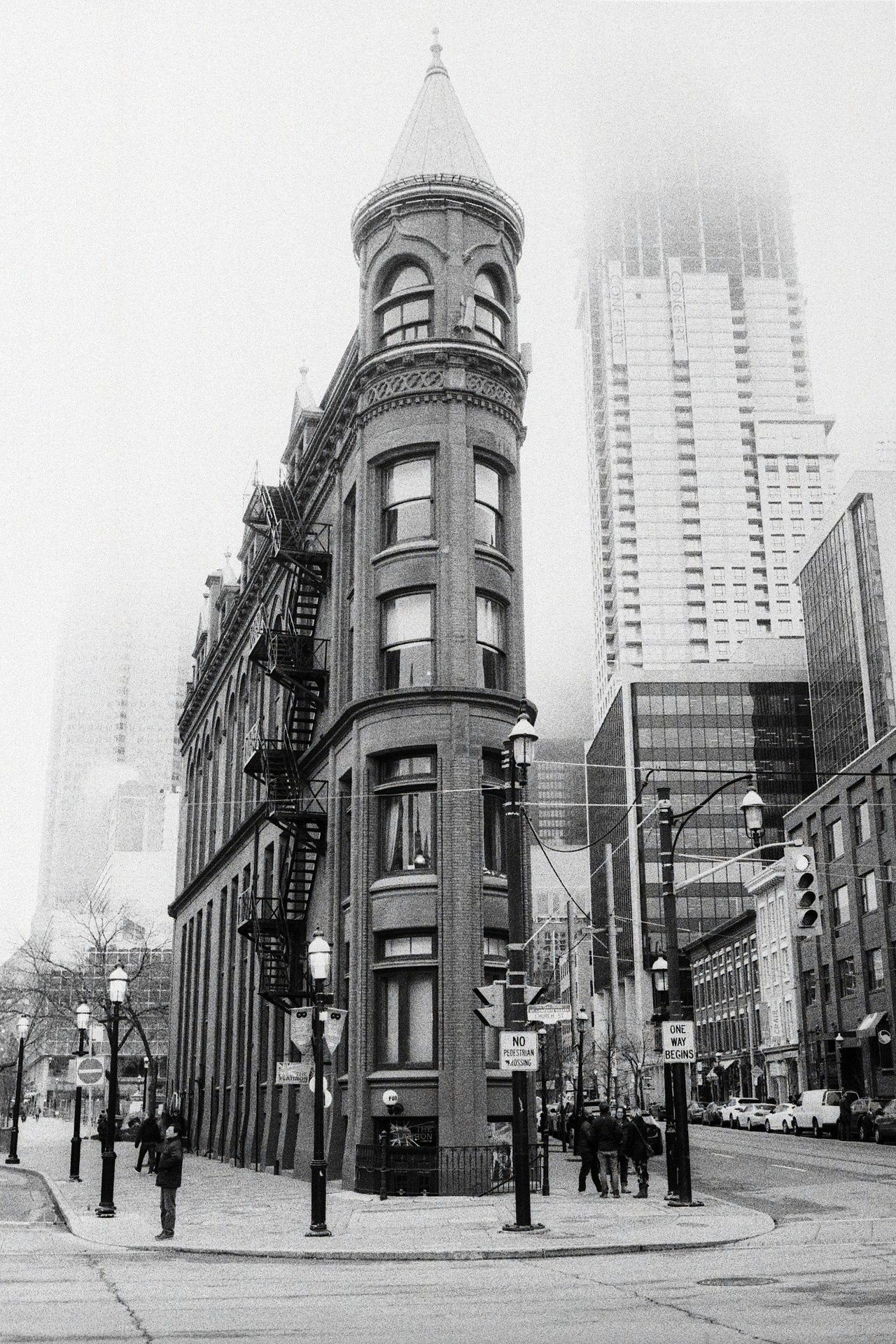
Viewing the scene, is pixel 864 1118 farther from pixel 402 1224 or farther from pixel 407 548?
pixel 402 1224

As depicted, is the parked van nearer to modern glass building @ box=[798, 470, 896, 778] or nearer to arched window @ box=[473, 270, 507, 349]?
arched window @ box=[473, 270, 507, 349]

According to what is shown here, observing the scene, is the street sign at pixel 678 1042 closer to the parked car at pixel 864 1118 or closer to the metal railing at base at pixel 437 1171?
the metal railing at base at pixel 437 1171

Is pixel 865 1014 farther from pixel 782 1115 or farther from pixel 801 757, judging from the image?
pixel 801 757

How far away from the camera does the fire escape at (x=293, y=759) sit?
3738 cm

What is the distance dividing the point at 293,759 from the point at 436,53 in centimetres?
2138

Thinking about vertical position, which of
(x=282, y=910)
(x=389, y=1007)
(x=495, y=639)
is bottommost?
(x=389, y=1007)

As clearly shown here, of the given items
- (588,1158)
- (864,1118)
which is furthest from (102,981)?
(588,1158)

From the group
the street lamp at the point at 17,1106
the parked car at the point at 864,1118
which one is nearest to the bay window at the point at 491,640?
the street lamp at the point at 17,1106

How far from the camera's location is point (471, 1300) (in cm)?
1420

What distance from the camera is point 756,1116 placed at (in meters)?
64.4

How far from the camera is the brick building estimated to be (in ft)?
99.3

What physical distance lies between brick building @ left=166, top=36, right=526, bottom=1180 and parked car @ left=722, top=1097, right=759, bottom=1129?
31686mm

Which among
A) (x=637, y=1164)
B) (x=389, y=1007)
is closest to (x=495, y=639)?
(x=389, y=1007)

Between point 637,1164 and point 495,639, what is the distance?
12.8 meters
